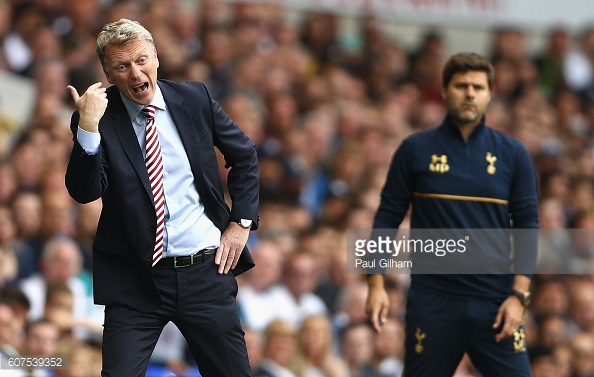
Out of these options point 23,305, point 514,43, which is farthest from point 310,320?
point 514,43

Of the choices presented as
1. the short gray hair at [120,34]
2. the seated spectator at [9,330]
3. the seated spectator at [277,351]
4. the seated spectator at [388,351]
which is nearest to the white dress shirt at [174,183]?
the short gray hair at [120,34]

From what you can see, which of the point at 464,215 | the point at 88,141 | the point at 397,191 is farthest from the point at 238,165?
the point at 464,215

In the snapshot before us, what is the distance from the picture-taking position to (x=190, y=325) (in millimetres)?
4879

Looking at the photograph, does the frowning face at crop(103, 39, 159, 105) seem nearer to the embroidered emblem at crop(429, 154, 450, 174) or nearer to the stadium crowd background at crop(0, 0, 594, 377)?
the embroidered emblem at crop(429, 154, 450, 174)

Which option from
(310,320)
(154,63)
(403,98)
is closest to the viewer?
(154,63)

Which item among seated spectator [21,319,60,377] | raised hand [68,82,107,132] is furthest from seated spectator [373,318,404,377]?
raised hand [68,82,107,132]

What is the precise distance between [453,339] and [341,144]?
5.35m

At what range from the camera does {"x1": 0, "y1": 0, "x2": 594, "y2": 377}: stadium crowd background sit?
7996mm

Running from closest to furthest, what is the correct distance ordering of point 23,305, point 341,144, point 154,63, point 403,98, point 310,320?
point 154,63
point 23,305
point 310,320
point 341,144
point 403,98

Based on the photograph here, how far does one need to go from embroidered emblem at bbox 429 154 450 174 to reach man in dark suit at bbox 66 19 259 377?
4.13 feet

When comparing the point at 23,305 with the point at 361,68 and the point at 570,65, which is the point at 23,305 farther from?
the point at 570,65

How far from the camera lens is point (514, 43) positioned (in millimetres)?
13547

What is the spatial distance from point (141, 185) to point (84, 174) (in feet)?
1.10

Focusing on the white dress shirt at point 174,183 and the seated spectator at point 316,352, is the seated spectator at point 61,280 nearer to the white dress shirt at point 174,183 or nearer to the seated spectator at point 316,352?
the seated spectator at point 316,352
